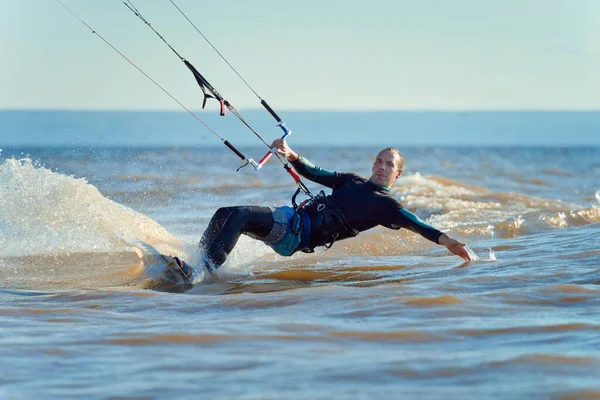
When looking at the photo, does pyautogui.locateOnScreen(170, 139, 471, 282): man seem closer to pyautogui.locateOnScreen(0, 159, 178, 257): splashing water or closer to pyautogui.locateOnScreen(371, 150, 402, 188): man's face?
pyautogui.locateOnScreen(371, 150, 402, 188): man's face

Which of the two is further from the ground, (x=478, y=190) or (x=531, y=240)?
(x=478, y=190)

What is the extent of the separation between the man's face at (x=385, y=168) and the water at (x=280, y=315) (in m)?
0.84

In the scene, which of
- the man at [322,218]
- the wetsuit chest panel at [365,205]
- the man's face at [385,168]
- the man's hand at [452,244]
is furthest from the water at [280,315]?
the man's face at [385,168]

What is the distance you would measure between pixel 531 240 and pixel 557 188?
50.3ft

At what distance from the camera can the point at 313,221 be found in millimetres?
7531

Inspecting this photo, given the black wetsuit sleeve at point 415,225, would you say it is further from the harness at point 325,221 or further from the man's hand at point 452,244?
the harness at point 325,221

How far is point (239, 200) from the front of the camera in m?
18.3

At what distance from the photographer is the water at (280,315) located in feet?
12.6

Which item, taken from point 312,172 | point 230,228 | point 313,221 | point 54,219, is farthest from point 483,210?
point 230,228

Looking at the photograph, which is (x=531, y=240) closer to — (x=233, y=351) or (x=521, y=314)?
(x=521, y=314)

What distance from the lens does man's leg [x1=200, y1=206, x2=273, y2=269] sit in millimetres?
7219

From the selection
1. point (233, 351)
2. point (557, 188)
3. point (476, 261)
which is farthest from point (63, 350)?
point (557, 188)

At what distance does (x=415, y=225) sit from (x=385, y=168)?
0.69 meters

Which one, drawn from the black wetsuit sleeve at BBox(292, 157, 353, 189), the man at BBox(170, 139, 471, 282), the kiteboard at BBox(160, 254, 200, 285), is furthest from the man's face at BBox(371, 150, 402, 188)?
the kiteboard at BBox(160, 254, 200, 285)
